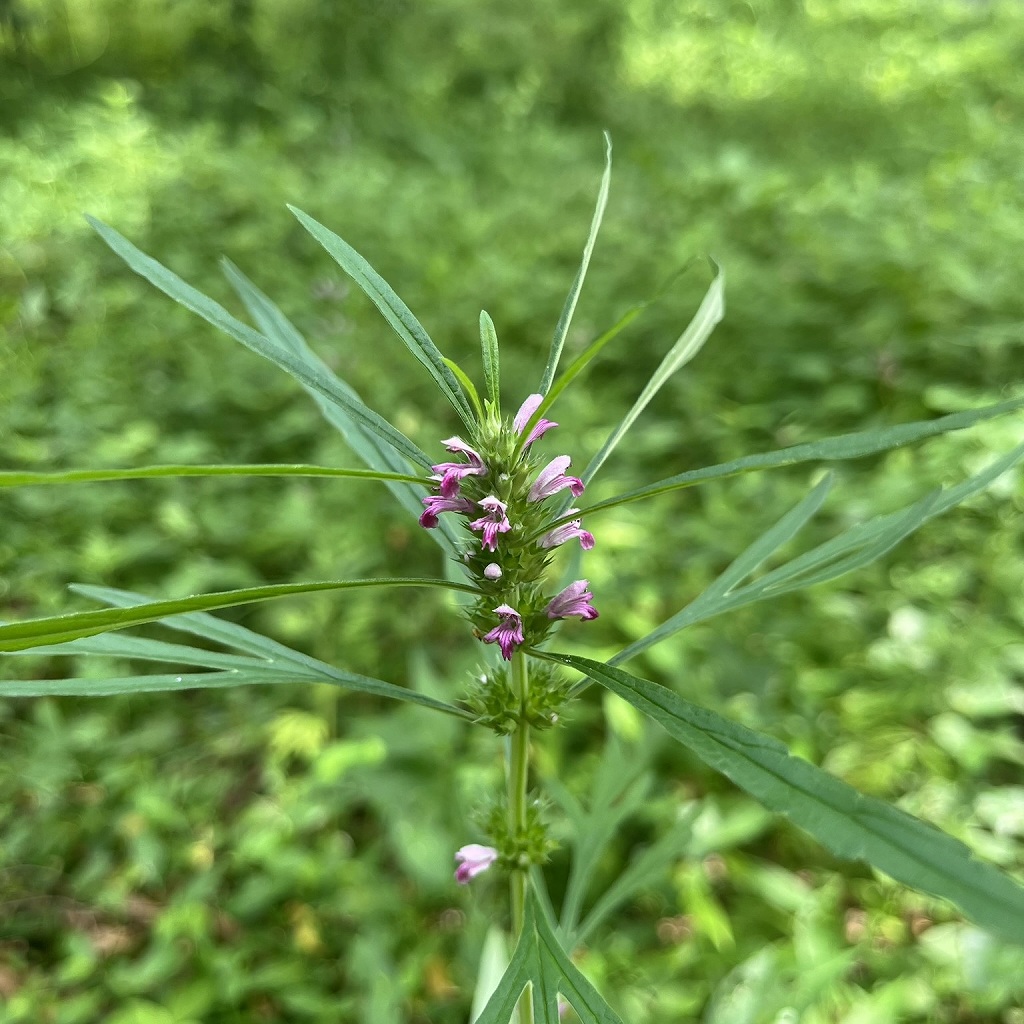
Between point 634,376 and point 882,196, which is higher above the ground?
point 882,196

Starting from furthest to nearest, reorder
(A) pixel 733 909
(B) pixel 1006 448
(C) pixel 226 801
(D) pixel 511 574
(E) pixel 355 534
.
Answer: (E) pixel 355 534 < (C) pixel 226 801 < (B) pixel 1006 448 < (A) pixel 733 909 < (D) pixel 511 574

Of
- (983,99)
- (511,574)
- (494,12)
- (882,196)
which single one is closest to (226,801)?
(511,574)

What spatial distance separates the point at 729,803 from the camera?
4.37 feet

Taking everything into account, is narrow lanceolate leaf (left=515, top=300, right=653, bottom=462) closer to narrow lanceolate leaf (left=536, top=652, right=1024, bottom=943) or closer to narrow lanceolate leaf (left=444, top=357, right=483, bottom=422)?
narrow lanceolate leaf (left=444, top=357, right=483, bottom=422)

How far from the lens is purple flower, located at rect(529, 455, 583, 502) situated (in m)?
0.46

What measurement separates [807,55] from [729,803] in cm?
526

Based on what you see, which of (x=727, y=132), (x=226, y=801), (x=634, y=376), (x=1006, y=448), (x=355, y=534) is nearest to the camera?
(x=1006, y=448)

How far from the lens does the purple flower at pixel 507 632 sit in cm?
43

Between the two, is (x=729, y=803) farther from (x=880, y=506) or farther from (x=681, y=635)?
(x=880, y=506)

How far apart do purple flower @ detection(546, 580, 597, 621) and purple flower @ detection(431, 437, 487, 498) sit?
95 mm

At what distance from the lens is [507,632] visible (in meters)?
0.43

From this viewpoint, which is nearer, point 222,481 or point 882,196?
point 222,481

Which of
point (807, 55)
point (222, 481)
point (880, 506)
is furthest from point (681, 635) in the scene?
point (807, 55)

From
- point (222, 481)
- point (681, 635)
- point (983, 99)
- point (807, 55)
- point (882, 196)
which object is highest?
point (807, 55)
